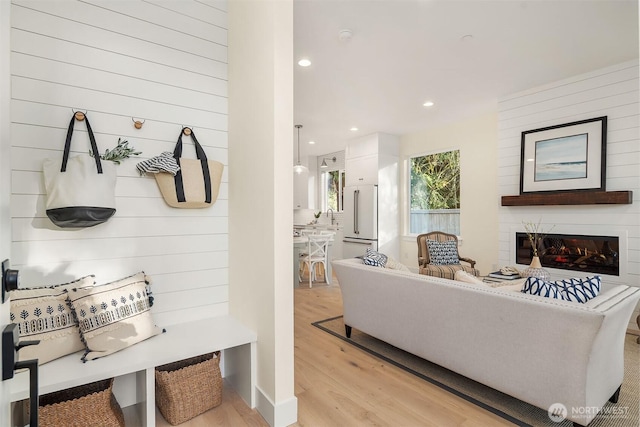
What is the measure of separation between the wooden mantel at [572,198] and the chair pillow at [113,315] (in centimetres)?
430

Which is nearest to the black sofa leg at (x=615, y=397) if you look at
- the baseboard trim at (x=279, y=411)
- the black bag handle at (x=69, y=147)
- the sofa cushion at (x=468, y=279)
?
the sofa cushion at (x=468, y=279)

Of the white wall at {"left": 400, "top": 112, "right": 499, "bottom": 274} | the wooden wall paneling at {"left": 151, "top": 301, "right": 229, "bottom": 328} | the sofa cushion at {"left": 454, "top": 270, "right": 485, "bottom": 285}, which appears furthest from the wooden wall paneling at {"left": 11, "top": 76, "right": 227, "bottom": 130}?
the white wall at {"left": 400, "top": 112, "right": 499, "bottom": 274}

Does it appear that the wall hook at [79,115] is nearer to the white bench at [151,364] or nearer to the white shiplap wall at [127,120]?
the white shiplap wall at [127,120]

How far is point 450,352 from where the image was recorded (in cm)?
227

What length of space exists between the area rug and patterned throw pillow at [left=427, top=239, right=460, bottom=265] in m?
1.82

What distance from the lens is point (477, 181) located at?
542 centimetres

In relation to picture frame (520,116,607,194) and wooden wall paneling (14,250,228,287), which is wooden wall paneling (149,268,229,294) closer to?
wooden wall paneling (14,250,228,287)

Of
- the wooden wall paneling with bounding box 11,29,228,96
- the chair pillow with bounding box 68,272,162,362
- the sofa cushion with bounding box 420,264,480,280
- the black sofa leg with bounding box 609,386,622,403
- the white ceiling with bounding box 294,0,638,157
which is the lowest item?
the black sofa leg with bounding box 609,386,622,403

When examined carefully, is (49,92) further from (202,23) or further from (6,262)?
(6,262)

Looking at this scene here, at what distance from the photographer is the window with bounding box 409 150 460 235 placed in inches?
233

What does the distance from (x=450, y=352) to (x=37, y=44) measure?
3.11 m

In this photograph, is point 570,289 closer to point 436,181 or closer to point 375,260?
point 375,260

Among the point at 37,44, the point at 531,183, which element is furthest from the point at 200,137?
the point at 531,183

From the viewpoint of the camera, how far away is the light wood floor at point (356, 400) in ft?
6.29
